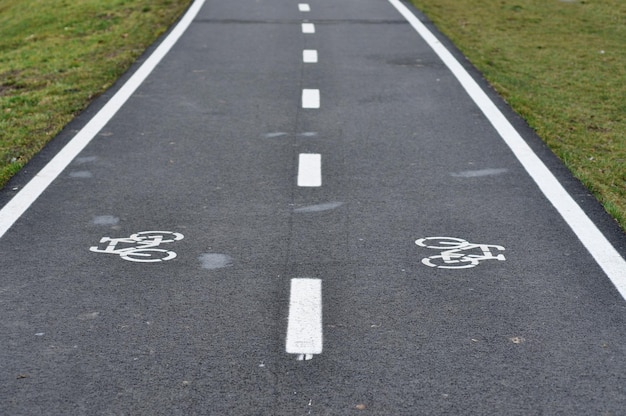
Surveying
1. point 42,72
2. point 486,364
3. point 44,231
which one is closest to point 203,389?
point 486,364

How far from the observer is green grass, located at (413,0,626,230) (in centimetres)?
1104

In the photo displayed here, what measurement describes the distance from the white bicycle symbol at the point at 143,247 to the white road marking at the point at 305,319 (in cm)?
119

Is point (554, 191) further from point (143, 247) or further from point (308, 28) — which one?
point (308, 28)

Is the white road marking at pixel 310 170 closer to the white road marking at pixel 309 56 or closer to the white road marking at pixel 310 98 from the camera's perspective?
the white road marking at pixel 310 98

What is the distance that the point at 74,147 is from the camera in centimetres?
1099

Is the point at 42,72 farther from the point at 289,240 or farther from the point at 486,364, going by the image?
the point at 486,364

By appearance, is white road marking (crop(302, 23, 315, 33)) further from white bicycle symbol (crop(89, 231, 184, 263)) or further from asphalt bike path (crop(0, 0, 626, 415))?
white bicycle symbol (crop(89, 231, 184, 263))

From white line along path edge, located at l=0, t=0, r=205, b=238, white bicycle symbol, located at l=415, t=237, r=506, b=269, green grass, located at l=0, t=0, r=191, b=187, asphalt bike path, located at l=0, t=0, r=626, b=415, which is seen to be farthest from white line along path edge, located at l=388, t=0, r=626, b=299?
green grass, located at l=0, t=0, r=191, b=187

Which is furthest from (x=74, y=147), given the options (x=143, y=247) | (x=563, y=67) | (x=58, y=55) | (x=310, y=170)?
(x=563, y=67)

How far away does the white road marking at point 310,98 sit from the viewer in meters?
13.3

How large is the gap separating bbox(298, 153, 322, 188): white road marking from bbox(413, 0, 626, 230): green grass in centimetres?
256

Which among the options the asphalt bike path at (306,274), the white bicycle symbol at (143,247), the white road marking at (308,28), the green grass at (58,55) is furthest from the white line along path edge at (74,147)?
the white road marking at (308,28)

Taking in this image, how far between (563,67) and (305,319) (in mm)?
11901

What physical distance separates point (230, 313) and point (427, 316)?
127 cm
